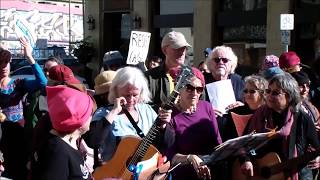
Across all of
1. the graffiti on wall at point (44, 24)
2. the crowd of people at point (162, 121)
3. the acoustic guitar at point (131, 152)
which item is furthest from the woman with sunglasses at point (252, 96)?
the graffiti on wall at point (44, 24)

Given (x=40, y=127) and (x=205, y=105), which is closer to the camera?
(x=40, y=127)

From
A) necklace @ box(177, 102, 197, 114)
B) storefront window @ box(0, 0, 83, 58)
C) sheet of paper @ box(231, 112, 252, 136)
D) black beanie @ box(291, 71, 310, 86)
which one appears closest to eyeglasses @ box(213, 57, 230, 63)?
black beanie @ box(291, 71, 310, 86)

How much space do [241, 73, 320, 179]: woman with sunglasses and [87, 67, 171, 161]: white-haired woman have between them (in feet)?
3.04

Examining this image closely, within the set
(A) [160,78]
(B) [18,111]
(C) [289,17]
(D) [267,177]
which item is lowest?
(D) [267,177]

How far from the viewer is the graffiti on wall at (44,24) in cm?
5091

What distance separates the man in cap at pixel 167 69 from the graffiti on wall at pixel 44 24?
46.7 metres

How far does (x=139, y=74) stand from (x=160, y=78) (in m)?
1.02

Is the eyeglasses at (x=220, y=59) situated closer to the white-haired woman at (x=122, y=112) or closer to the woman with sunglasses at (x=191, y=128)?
the woman with sunglasses at (x=191, y=128)

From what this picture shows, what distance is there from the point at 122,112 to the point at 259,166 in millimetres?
1235

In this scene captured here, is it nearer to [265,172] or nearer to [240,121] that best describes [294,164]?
[265,172]

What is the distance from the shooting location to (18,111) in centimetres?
566

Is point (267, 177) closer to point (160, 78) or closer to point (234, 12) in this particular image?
point (160, 78)

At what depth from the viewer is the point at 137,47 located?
7.56m

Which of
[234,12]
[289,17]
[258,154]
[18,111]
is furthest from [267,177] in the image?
[234,12]
